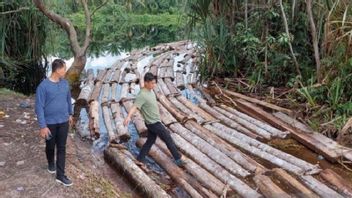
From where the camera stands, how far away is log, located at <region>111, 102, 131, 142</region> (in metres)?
6.61

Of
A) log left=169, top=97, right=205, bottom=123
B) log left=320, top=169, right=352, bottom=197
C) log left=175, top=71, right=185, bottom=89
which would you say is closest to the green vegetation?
log left=175, top=71, right=185, bottom=89

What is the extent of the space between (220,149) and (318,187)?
153cm

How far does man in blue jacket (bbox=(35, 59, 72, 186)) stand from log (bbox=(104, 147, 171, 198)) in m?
0.84

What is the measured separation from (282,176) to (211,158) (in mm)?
1021

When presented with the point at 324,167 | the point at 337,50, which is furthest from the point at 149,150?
the point at 337,50

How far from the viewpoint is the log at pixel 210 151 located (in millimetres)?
5281

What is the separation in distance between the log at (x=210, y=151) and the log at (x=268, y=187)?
24 centimetres

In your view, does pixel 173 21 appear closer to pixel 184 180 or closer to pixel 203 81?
pixel 203 81

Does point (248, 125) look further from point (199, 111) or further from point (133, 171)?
point (133, 171)

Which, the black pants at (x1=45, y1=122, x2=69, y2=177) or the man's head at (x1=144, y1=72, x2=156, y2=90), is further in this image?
the man's head at (x1=144, y1=72, x2=156, y2=90)

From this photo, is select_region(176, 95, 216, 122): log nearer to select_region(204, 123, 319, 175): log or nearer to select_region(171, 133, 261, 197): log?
select_region(204, 123, 319, 175): log

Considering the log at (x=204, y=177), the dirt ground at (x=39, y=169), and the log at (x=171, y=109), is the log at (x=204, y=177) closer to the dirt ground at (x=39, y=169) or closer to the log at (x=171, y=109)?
the dirt ground at (x=39, y=169)

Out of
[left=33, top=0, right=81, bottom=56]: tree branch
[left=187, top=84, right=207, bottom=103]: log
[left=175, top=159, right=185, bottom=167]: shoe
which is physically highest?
[left=33, top=0, right=81, bottom=56]: tree branch

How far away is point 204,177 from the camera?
16.8 ft
